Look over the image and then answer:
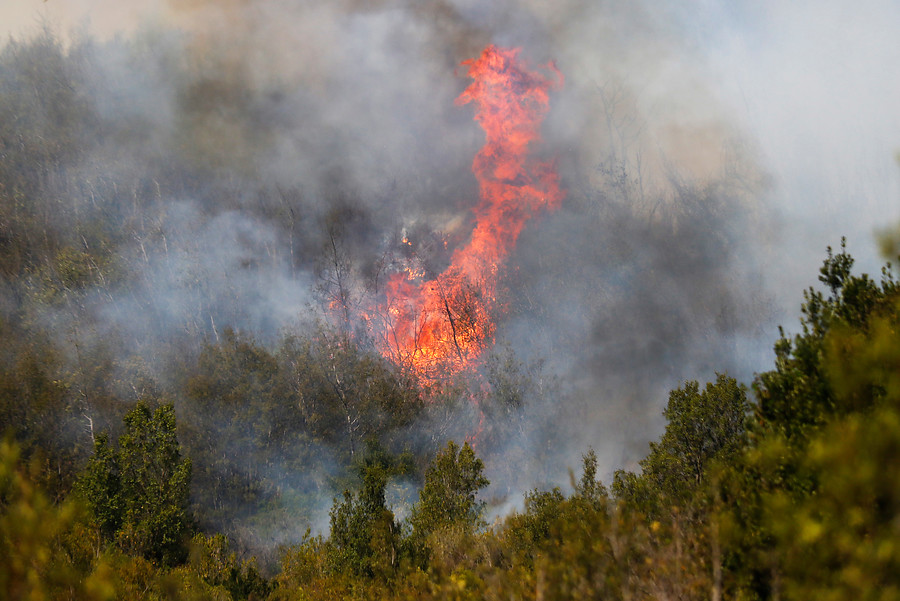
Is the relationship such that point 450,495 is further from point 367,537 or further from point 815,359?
point 815,359

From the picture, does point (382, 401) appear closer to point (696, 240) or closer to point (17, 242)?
point (17, 242)

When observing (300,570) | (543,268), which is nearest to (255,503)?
(300,570)

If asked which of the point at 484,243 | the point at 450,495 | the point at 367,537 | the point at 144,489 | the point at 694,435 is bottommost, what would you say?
the point at 367,537

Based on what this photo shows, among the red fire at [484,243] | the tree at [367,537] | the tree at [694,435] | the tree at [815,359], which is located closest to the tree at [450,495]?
the tree at [367,537]

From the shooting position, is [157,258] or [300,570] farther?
[157,258]

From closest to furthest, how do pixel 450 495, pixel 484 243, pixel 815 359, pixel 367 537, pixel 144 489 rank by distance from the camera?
pixel 815 359
pixel 367 537
pixel 450 495
pixel 144 489
pixel 484 243

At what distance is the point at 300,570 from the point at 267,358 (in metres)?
49.4

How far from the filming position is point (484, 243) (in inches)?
4296

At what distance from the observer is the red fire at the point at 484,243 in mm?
94812

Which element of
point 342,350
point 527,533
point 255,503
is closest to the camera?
point 527,533

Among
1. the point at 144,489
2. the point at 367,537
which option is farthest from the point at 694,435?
the point at 144,489

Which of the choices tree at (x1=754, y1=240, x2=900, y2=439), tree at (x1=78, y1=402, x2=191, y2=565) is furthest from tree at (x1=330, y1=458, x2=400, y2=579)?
tree at (x1=754, y1=240, x2=900, y2=439)

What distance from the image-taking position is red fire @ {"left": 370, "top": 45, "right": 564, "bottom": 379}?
3733 inches

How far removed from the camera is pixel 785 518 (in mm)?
4215
